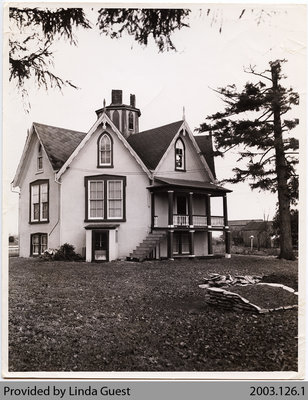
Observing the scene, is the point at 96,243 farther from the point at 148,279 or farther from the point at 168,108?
the point at 168,108

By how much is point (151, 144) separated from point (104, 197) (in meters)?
1.58

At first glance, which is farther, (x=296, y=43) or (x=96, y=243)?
(x=96, y=243)

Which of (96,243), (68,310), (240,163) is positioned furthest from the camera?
(96,243)

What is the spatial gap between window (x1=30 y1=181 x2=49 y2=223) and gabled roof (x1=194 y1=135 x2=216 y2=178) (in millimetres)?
2843

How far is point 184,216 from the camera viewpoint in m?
7.91

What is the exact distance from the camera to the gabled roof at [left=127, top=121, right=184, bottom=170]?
25.0 feet

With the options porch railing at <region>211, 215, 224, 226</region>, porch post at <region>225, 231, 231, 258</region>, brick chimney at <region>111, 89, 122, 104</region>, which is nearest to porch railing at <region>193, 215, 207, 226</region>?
porch railing at <region>211, 215, 224, 226</region>

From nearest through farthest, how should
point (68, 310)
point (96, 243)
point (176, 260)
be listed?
point (68, 310), point (96, 243), point (176, 260)

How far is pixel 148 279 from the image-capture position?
20.5 ft

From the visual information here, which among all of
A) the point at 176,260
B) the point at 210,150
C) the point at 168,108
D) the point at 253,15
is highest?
the point at 253,15

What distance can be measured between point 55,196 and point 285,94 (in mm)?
4337

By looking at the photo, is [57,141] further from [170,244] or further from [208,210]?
[208,210]

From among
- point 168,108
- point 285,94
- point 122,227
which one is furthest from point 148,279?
point 285,94
